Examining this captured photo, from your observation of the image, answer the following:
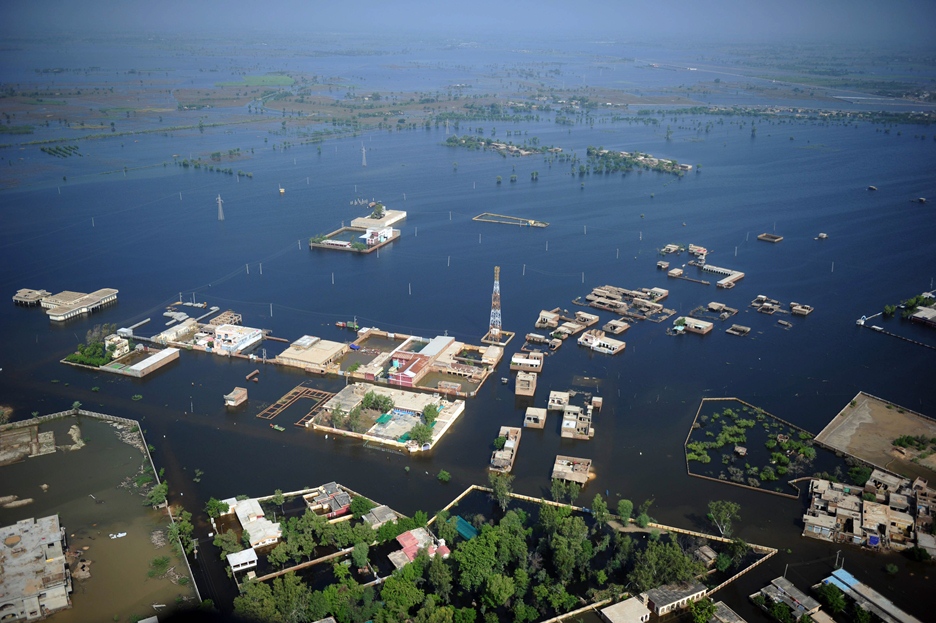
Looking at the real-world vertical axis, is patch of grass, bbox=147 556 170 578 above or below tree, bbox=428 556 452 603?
below

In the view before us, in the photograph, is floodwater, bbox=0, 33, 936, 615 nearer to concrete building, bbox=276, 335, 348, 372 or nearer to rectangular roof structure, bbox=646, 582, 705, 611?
concrete building, bbox=276, 335, 348, 372

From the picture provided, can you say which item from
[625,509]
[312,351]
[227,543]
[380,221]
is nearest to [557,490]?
[625,509]

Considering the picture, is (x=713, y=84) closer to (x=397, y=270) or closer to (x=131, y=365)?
(x=397, y=270)

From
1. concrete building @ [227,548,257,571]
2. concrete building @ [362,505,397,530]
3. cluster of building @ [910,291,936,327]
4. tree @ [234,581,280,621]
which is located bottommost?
concrete building @ [227,548,257,571]

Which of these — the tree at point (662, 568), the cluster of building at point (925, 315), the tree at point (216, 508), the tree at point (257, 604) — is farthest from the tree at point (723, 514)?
the cluster of building at point (925, 315)

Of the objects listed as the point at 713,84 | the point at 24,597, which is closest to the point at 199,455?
the point at 24,597

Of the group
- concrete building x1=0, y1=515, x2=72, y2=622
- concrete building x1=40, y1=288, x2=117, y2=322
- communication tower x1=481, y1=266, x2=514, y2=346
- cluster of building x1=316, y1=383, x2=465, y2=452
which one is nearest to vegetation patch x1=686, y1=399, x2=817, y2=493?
cluster of building x1=316, y1=383, x2=465, y2=452

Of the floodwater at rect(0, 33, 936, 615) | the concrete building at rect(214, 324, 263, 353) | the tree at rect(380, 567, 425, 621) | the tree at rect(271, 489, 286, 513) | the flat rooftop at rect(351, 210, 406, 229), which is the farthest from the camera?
the flat rooftop at rect(351, 210, 406, 229)

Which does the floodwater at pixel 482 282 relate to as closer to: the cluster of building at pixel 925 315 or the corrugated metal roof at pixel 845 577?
the corrugated metal roof at pixel 845 577
